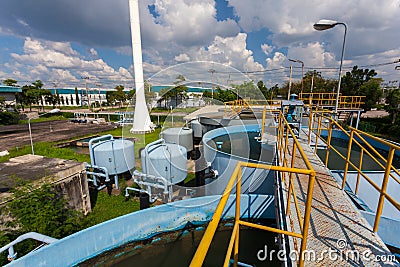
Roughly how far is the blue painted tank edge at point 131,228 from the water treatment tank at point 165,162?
3.16 ft

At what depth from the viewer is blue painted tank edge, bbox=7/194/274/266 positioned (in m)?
3.60

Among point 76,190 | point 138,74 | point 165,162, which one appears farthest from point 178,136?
point 138,74

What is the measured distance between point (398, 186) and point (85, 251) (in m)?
7.62

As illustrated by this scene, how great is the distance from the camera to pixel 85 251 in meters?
3.96

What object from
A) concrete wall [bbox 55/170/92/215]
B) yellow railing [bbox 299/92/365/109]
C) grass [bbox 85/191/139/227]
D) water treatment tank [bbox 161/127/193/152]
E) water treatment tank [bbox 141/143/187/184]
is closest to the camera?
concrete wall [bbox 55/170/92/215]

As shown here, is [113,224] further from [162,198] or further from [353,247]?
[353,247]

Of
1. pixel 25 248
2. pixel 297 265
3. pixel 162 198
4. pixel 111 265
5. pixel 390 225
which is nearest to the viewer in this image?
pixel 297 265

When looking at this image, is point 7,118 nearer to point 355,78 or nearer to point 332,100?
point 332,100

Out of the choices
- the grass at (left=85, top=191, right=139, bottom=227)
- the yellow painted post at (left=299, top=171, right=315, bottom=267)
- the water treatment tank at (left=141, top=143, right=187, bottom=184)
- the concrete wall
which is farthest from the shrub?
the yellow painted post at (left=299, top=171, right=315, bottom=267)

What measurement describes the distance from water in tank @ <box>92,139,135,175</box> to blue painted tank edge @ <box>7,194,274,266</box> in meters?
2.72

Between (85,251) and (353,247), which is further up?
(353,247)

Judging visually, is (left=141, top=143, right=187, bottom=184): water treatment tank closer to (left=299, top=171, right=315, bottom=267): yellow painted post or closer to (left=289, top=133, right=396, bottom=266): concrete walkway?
(left=289, top=133, right=396, bottom=266): concrete walkway

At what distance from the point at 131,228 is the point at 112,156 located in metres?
2.86

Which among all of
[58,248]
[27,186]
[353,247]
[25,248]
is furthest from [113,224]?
[353,247]
